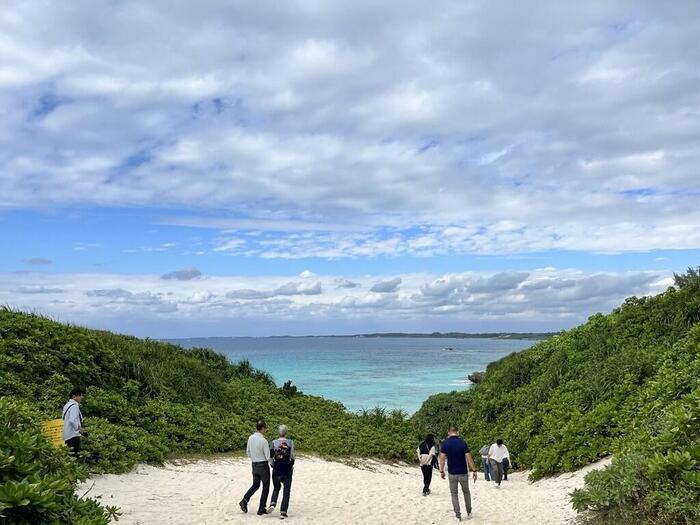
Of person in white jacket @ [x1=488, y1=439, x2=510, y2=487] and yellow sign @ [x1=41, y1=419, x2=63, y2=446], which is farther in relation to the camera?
person in white jacket @ [x1=488, y1=439, x2=510, y2=487]

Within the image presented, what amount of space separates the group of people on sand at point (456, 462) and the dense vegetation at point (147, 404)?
5.14 m

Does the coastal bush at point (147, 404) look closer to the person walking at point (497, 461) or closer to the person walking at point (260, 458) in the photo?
the person walking at point (260, 458)

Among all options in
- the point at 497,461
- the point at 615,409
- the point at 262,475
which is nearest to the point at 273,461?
the point at 262,475

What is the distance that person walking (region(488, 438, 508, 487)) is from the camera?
14281 mm

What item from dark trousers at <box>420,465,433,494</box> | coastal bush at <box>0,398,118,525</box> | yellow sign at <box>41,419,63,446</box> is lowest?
dark trousers at <box>420,465,433,494</box>

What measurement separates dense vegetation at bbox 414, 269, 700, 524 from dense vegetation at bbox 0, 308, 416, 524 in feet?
12.1

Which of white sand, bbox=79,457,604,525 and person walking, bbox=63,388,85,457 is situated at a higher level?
person walking, bbox=63,388,85,457

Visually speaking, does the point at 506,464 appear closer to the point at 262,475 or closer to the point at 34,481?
the point at 262,475

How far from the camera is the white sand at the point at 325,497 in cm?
1041

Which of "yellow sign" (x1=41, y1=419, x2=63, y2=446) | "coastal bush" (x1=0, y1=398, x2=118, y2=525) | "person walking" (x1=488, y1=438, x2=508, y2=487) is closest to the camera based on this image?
"coastal bush" (x1=0, y1=398, x2=118, y2=525)

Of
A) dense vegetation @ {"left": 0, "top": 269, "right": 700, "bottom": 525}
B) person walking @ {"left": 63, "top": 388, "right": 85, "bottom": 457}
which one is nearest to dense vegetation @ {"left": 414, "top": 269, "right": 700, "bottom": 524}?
dense vegetation @ {"left": 0, "top": 269, "right": 700, "bottom": 525}

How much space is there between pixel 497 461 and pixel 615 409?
10.2ft

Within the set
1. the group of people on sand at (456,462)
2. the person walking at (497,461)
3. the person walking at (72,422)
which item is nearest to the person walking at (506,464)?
the group of people on sand at (456,462)

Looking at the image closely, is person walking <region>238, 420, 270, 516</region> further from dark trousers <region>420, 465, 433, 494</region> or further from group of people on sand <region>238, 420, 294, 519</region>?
dark trousers <region>420, 465, 433, 494</region>
